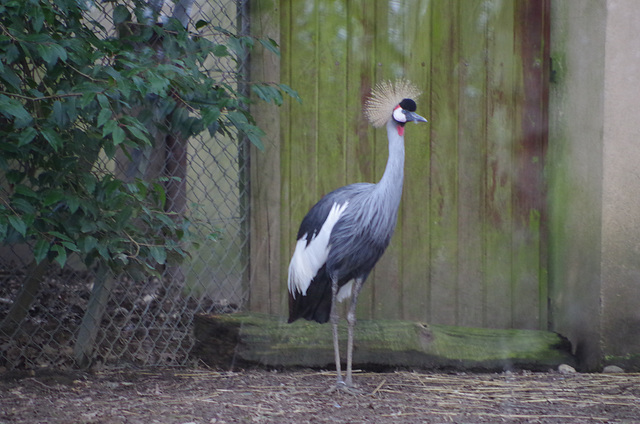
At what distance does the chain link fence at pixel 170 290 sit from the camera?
Result: 3744mm

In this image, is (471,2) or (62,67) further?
(471,2)

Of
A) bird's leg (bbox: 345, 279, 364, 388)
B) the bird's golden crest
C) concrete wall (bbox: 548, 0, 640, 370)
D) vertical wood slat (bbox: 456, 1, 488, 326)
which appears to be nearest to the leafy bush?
the bird's golden crest

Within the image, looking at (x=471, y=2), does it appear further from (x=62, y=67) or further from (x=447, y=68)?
(x=62, y=67)

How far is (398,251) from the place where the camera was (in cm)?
404

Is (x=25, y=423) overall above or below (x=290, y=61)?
below

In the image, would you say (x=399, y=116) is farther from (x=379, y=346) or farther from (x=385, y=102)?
(x=379, y=346)

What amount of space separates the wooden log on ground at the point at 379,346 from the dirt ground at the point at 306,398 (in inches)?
2.9

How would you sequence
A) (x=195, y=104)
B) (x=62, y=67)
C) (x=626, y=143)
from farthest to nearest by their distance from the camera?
(x=626, y=143) < (x=195, y=104) < (x=62, y=67)

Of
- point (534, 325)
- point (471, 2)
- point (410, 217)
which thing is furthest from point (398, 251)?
point (471, 2)

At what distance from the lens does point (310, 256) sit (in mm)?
3553

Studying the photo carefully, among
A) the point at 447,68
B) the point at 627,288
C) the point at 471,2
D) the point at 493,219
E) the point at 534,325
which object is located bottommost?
the point at 534,325

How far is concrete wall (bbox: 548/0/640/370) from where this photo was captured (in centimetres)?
363

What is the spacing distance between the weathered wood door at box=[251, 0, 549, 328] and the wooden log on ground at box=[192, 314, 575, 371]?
24 cm

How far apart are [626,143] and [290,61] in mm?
1889
